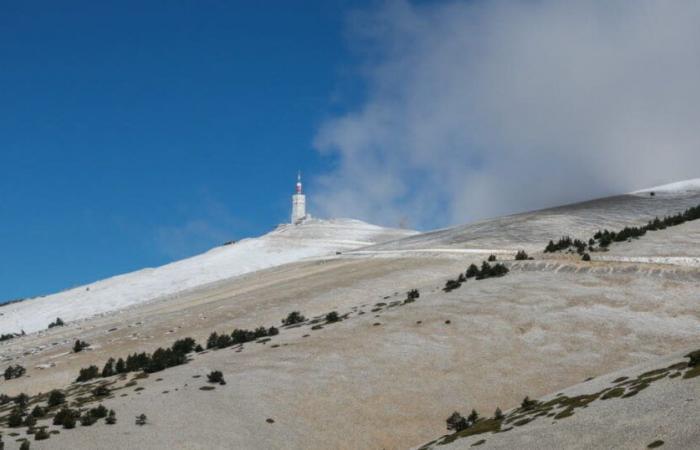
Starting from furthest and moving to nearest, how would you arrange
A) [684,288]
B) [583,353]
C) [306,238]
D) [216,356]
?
[306,238]
[684,288]
[216,356]
[583,353]

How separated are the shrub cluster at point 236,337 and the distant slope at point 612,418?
21031 millimetres

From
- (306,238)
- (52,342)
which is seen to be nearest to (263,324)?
(52,342)

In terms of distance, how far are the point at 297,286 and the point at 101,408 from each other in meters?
39.4

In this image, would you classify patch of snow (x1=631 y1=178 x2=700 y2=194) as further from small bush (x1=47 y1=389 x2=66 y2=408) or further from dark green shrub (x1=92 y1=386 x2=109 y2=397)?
small bush (x1=47 y1=389 x2=66 y2=408)

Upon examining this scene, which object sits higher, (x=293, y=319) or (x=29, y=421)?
(x=293, y=319)

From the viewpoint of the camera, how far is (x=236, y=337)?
48688 mm

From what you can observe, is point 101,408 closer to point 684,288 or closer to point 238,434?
point 238,434

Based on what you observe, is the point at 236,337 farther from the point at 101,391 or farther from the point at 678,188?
the point at 678,188

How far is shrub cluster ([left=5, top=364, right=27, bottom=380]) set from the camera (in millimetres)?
47250

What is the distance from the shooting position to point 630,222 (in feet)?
279

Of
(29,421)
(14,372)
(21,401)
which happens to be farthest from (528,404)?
(14,372)

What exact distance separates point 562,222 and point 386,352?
51996mm

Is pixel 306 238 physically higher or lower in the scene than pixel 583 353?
higher

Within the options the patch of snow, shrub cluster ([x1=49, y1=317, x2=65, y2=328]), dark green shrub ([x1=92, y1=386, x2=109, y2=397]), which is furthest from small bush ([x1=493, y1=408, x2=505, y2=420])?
the patch of snow
